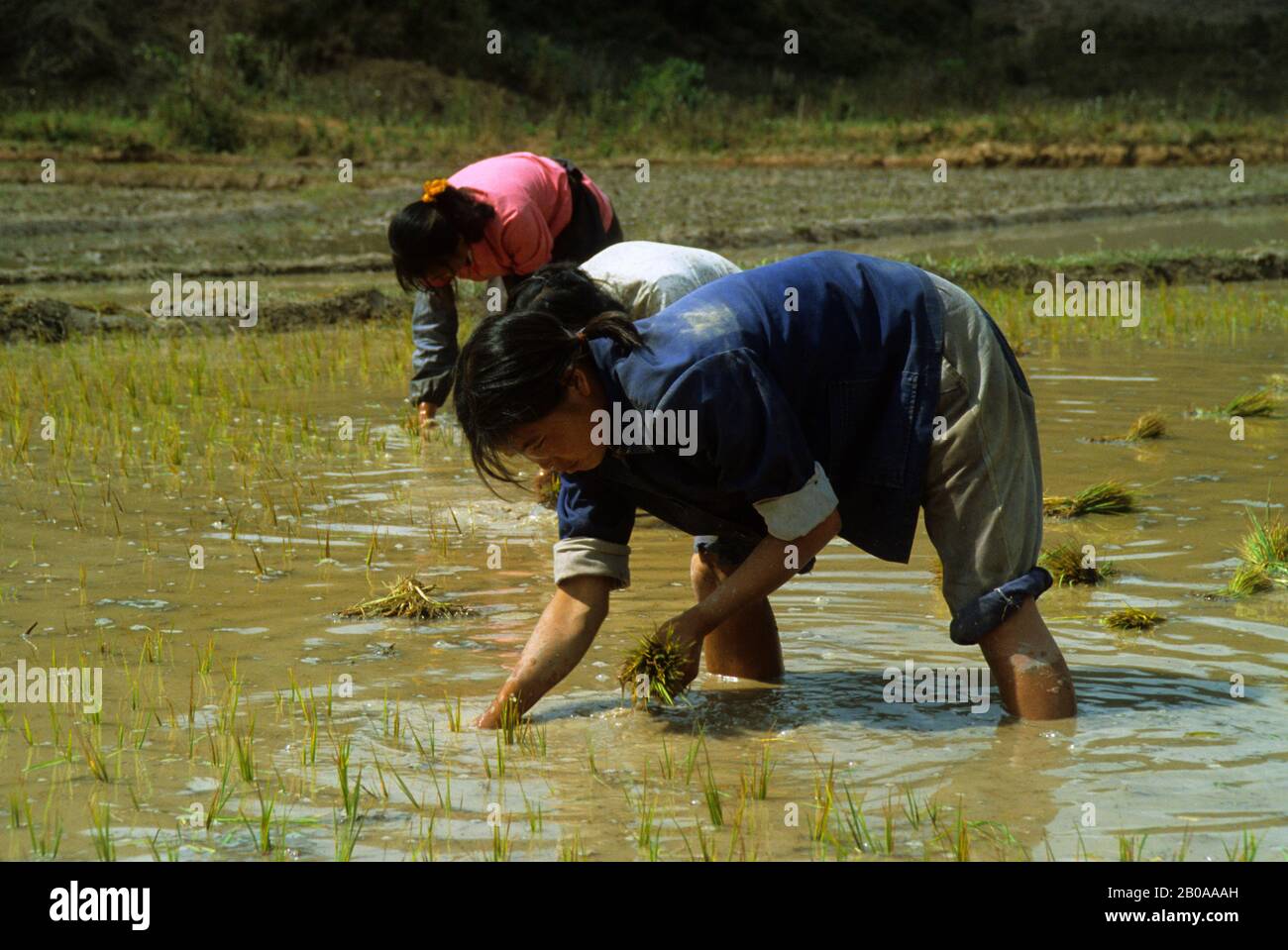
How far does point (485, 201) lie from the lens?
4730mm

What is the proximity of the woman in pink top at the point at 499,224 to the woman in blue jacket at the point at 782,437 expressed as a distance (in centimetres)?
155

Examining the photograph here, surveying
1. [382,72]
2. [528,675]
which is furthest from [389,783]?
[382,72]

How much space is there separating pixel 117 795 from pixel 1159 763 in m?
→ 1.84

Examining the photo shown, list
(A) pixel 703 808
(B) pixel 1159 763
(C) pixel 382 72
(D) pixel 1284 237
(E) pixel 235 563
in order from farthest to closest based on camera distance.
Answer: (C) pixel 382 72 → (D) pixel 1284 237 → (E) pixel 235 563 → (B) pixel 1159 763 → (A) pixel 703 808

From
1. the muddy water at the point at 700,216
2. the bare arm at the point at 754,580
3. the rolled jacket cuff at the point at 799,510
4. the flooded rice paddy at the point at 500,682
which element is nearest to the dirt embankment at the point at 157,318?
the muddy water at the point at 700,216

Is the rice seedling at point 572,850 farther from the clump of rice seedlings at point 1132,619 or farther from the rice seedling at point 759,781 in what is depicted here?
the clump of rice seedlings at point 1132,619

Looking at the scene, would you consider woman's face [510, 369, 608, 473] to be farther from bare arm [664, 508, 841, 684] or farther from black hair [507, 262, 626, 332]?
bare arm [664, 508, 841, 684]

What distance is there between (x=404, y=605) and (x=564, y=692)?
2.17 feet

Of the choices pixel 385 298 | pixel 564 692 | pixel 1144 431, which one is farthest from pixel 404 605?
pixel 385 298

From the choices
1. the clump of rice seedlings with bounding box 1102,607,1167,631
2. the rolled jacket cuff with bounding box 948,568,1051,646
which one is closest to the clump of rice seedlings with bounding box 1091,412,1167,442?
the clump of rice seedlings with bounding box 1102,607,1167,631

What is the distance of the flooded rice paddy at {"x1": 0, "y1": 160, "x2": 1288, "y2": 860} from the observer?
2.55 meters

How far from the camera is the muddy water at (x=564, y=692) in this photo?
257 cm

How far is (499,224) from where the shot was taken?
471 cm

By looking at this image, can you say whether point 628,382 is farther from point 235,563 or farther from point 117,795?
point 235,563
